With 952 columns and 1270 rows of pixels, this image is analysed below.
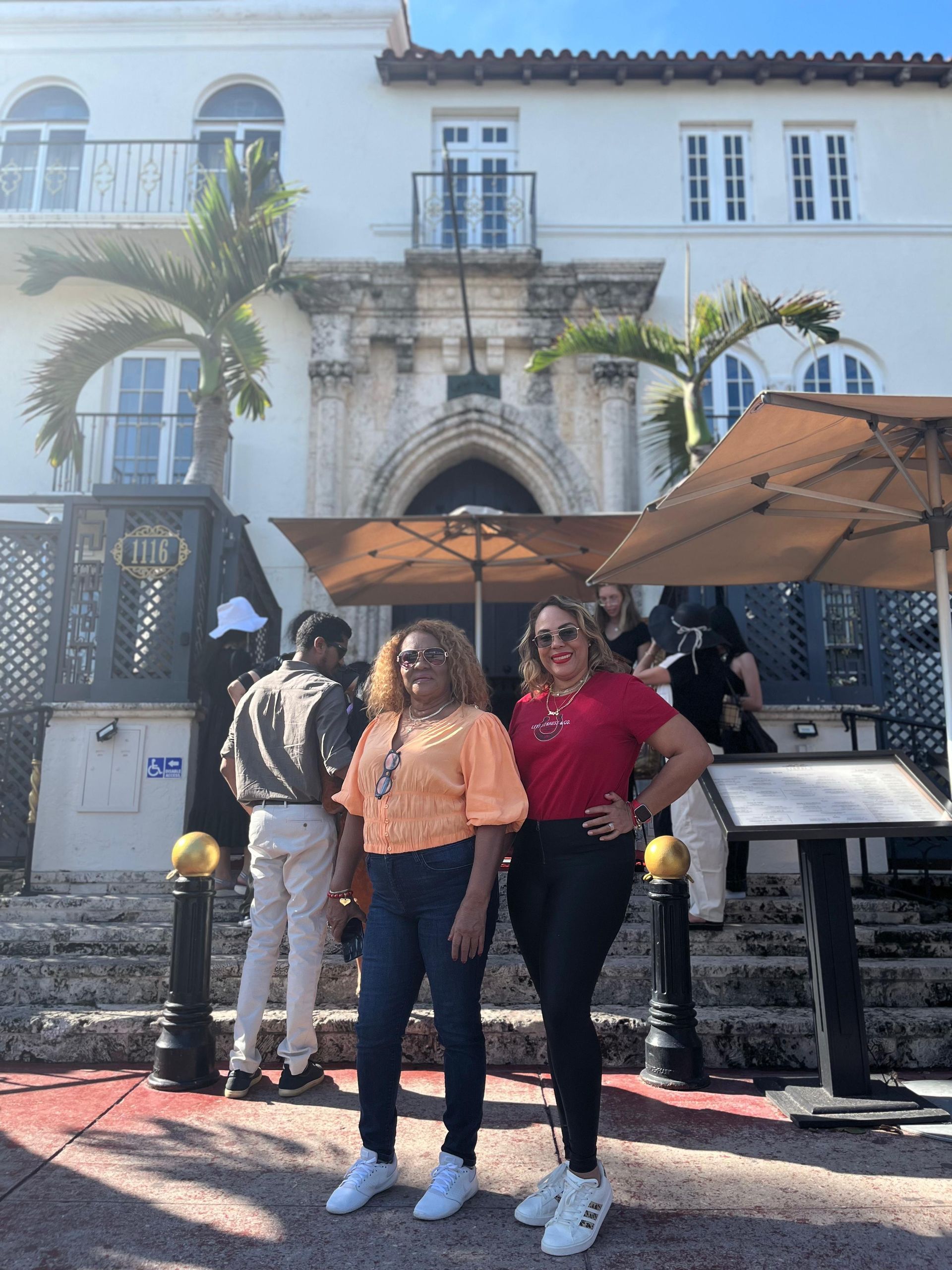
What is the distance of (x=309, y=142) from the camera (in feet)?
42.8

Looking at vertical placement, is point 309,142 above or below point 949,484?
above

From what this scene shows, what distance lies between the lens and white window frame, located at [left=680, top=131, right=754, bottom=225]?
13023mm

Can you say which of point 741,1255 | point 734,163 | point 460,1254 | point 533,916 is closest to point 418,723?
point 533,916

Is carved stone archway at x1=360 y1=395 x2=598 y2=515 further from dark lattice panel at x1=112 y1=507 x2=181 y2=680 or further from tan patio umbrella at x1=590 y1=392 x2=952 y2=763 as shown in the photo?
tan patio umbrella at x1=590 y1=392 x2=952 y2=763

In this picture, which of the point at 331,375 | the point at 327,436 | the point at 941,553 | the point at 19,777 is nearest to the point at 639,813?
the point at 941,553

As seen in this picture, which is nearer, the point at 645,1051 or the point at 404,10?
the point at 645,1051

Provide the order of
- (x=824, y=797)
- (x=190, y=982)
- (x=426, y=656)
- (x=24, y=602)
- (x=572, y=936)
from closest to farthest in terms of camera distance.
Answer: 1. (x=572, y=936)
2. (x=426, y=656)
3. (x=824, y=797)
4. (x=190, y=982)
5. (x=24, y=602)

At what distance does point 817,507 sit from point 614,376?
6854mm

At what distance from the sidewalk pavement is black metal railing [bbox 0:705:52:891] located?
3159 millimetres

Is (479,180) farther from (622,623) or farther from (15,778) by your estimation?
(15,778)

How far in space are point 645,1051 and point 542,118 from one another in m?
12.5

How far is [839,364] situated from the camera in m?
12.6

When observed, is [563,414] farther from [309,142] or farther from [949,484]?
[949,484]

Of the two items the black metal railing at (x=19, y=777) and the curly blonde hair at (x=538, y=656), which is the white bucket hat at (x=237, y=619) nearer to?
the black metal railing at (x=19, y=777)
